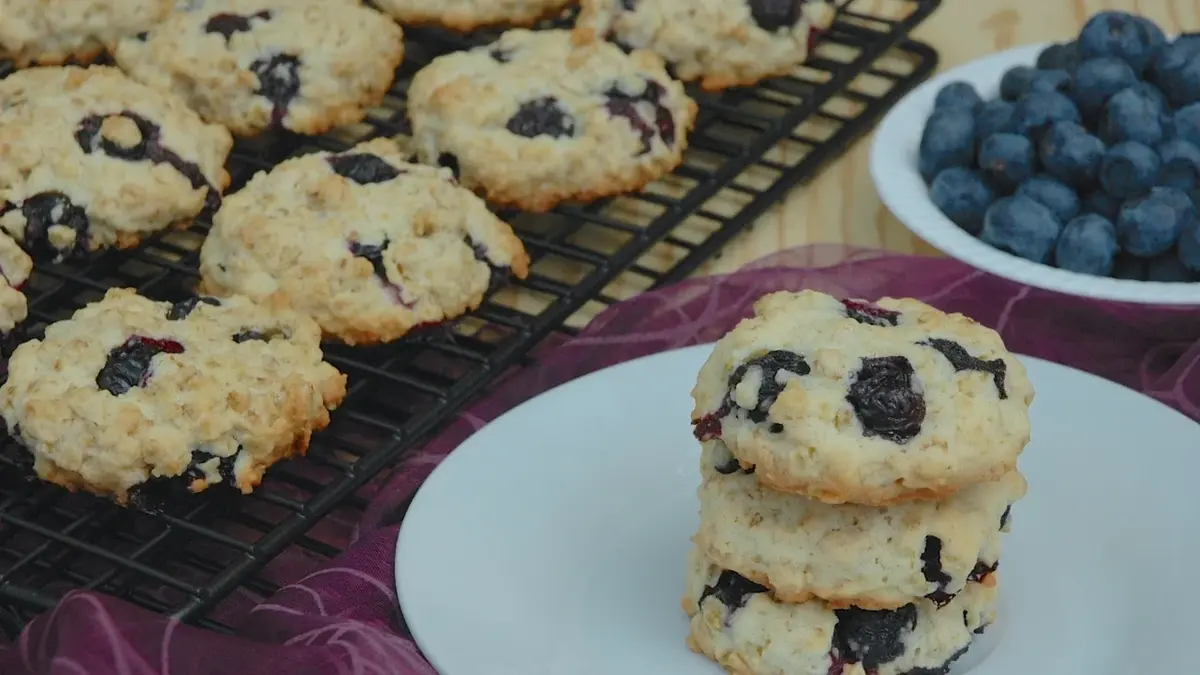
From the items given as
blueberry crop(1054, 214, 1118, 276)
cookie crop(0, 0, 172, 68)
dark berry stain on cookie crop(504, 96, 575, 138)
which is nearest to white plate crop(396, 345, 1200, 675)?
blueberry crop(1054, 214, 1118, 276)

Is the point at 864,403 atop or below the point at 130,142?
atop

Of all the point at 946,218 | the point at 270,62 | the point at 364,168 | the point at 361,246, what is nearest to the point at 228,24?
the point at 270,62

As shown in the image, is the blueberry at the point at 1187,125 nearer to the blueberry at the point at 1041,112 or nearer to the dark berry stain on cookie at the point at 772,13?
the blueberry at the point at 1041,112

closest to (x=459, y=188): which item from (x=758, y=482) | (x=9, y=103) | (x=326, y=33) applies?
(x=326, y=33)

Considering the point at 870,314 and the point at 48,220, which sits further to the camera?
the point at 48,220

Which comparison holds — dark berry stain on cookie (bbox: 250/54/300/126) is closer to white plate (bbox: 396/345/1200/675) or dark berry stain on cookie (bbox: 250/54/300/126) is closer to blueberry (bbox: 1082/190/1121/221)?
white plate (bbox: 396/345/1200/675)

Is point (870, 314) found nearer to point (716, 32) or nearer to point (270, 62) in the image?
point (716, 32)

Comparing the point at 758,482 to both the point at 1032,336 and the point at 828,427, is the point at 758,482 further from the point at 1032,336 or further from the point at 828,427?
the point at 1032,336

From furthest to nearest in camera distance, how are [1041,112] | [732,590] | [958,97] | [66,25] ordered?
[66,25], [958,97], [1041,112], [732,590]
